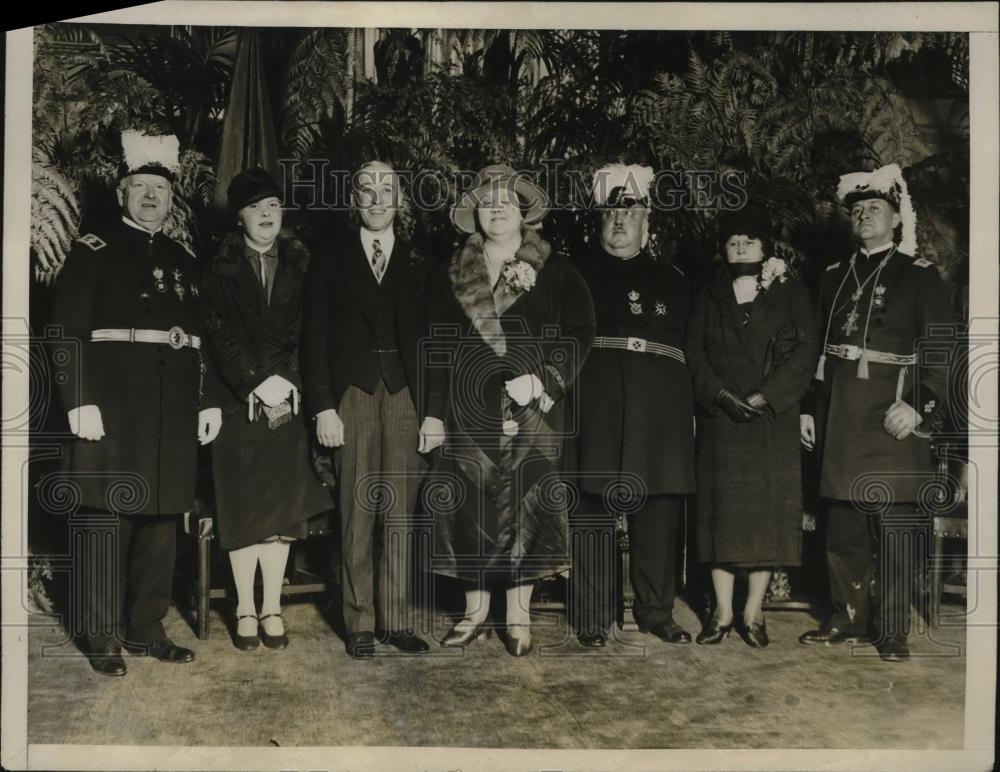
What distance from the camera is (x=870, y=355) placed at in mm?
4980

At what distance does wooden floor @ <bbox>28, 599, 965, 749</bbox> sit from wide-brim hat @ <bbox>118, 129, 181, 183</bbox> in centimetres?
186

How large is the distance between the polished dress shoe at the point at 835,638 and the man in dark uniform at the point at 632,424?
54 centimetres

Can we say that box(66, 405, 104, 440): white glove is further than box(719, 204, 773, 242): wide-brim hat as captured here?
No

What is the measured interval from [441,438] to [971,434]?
2.24 metres

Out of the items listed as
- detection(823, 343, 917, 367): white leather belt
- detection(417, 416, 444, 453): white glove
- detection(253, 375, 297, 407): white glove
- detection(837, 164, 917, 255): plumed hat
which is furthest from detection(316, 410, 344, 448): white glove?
detection(837, 164, 917, 255): plumed hat

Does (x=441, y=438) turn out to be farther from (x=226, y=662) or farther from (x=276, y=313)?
(x=226, y=662)

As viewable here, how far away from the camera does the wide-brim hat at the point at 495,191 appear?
4977mm

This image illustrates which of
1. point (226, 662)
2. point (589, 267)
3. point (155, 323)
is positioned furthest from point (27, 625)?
point (589, 267)

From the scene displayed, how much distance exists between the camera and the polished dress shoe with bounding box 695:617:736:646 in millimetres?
4983

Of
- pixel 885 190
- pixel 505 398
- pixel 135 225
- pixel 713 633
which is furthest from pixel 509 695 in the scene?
pixel 885 190

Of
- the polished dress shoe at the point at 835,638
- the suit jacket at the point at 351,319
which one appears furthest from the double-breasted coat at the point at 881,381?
Answer: the suit jacket at the point at 351,319

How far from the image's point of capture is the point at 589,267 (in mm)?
4988

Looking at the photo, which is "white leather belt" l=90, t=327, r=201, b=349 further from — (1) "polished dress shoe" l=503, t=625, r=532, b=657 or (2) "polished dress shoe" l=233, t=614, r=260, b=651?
(1) "polished dress shoe" l=503, t=625, r=532, b=657

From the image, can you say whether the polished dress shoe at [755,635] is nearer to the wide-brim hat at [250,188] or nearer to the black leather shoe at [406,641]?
the black leather shoe at [406,641]
